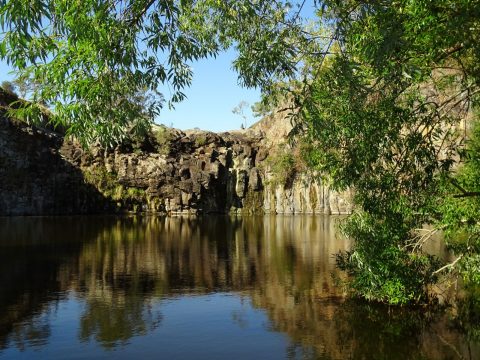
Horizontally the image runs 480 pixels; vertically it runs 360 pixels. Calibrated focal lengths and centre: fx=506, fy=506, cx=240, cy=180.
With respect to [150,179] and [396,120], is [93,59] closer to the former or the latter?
[396,120]

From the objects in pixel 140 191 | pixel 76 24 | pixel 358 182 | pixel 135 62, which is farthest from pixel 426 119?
pixel 140 191

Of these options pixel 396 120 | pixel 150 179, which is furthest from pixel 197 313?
pixel 150 179

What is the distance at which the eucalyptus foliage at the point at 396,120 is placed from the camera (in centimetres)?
872

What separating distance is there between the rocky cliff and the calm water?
2032 inches

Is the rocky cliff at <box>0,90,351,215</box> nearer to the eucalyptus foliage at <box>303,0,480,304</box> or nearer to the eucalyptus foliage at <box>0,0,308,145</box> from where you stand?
the eucalyptus foliage at <box>303,0,480,304</box>

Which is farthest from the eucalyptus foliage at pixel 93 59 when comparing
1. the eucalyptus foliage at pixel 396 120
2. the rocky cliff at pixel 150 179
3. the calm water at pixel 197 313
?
the rocky cliff at pixel 150 179

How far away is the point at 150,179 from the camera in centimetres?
8644

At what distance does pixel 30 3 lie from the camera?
6.32 m

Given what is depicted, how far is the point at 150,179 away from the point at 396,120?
3081 inches

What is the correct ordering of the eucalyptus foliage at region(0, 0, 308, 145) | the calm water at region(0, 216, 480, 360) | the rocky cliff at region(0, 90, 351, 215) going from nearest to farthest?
the eucalyptus foliage at region(0, 0, 308, 145) < the calm water at region(0, 216, 480, 360) < the rocky cliff at region(0, 90, 351, 215)

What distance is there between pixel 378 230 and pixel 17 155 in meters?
76.2

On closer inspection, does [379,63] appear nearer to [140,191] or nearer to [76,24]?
[76,24]

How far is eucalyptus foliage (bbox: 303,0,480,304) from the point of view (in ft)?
28.6

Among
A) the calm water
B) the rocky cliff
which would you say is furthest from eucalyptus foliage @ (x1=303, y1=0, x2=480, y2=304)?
the rocky cliff
